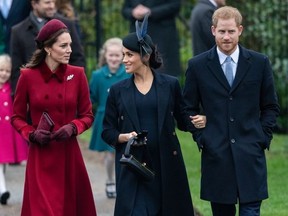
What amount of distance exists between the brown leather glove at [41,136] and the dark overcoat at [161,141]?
1.40ft

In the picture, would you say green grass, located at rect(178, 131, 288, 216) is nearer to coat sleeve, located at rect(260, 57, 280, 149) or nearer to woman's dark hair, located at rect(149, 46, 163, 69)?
coat sleeve, located at rect(260, 57, 280, 149)

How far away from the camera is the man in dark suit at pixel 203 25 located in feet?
36.3

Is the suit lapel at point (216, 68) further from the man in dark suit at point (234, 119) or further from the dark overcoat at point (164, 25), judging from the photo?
the dark overcoat at point (164, 25)

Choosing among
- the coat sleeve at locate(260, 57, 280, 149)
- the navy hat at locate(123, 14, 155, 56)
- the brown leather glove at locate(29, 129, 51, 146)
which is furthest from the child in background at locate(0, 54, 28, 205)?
the coat sleeve at locate(260, 57, 280, 149)

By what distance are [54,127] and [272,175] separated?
4.19m

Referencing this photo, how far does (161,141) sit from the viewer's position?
26.9 ft

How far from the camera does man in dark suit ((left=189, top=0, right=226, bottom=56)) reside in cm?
1105

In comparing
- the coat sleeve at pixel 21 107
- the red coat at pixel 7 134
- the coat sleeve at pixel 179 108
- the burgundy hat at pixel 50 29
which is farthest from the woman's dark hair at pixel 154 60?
the red coat at pixel 7 134

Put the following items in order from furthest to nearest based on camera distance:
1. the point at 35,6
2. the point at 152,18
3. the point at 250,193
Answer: the point at 152,18 → the point at 35,6 → the point at 250,193

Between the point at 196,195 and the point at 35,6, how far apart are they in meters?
2.46

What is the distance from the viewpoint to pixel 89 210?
338 inches

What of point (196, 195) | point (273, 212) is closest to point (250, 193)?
point (273, 212)

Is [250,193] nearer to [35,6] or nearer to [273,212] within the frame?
[273,212]

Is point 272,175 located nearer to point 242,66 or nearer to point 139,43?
point 242,66
